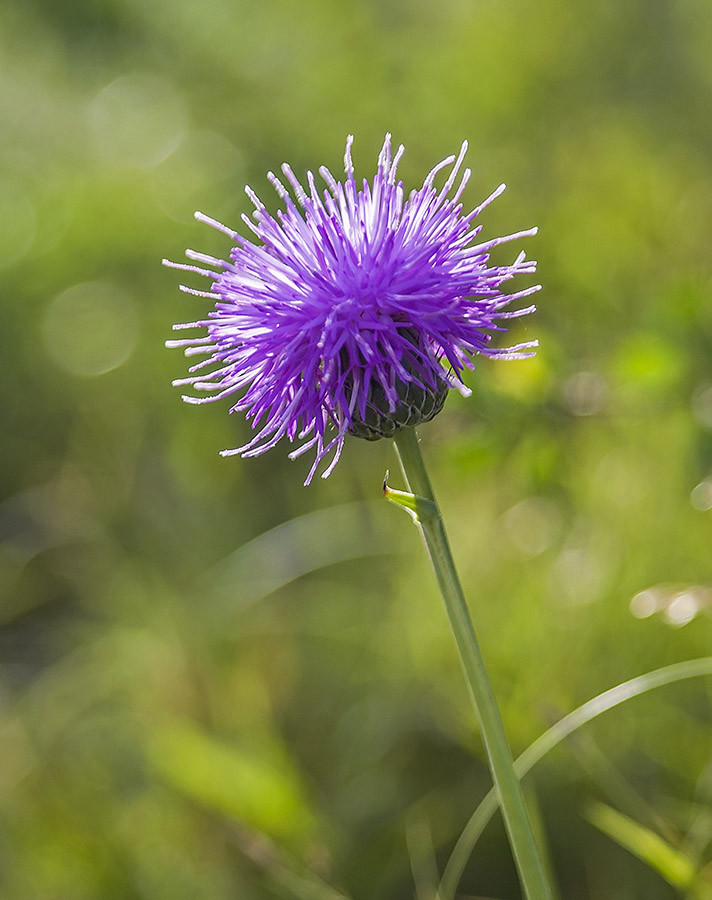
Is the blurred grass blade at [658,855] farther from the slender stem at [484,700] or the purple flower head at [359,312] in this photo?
the purple flower head at [359,312]

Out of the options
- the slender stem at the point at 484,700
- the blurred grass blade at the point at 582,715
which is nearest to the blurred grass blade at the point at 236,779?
the blurred grass blade at the point at 582,715

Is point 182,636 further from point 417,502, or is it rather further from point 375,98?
point 375,98

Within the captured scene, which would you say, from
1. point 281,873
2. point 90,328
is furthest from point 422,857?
point 90,328

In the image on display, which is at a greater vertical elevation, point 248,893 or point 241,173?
point 241,173

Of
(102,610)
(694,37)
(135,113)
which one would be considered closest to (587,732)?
(102,610)

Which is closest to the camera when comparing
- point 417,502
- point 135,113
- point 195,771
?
point 417,502
